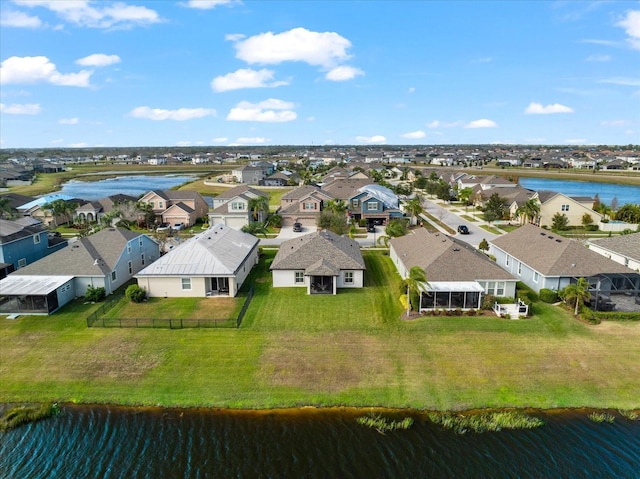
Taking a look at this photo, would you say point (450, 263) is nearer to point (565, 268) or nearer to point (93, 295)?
point (565, 268)

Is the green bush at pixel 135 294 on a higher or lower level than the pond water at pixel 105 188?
lower

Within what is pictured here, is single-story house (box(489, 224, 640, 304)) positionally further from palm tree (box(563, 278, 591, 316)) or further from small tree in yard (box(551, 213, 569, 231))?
small tree in yard (box(551, 213, 569, 231))

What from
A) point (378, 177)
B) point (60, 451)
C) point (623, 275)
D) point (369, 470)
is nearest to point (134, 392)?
point (60, 451)

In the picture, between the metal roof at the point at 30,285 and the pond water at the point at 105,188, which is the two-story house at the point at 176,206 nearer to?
→ the metal roof at the point at 30,285

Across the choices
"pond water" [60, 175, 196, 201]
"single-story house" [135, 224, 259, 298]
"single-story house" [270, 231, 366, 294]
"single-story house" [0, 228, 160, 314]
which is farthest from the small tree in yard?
"pond water" [60, 175, 196, 201]

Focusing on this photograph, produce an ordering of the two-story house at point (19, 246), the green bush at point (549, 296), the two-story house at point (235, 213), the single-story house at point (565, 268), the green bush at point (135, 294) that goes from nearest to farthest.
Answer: the green bush at point (549, 296) < the single-story house at point (565, 268) < the green bush at point (135, 294) < the two-story house at point (19, 246) < the two-story house at point (235, 213)

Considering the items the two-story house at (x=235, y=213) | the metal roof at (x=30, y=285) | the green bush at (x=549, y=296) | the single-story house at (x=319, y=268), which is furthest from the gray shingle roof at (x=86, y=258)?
the green bush at (x=549, y=296)

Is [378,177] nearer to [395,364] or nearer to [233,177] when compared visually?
[233,177]
